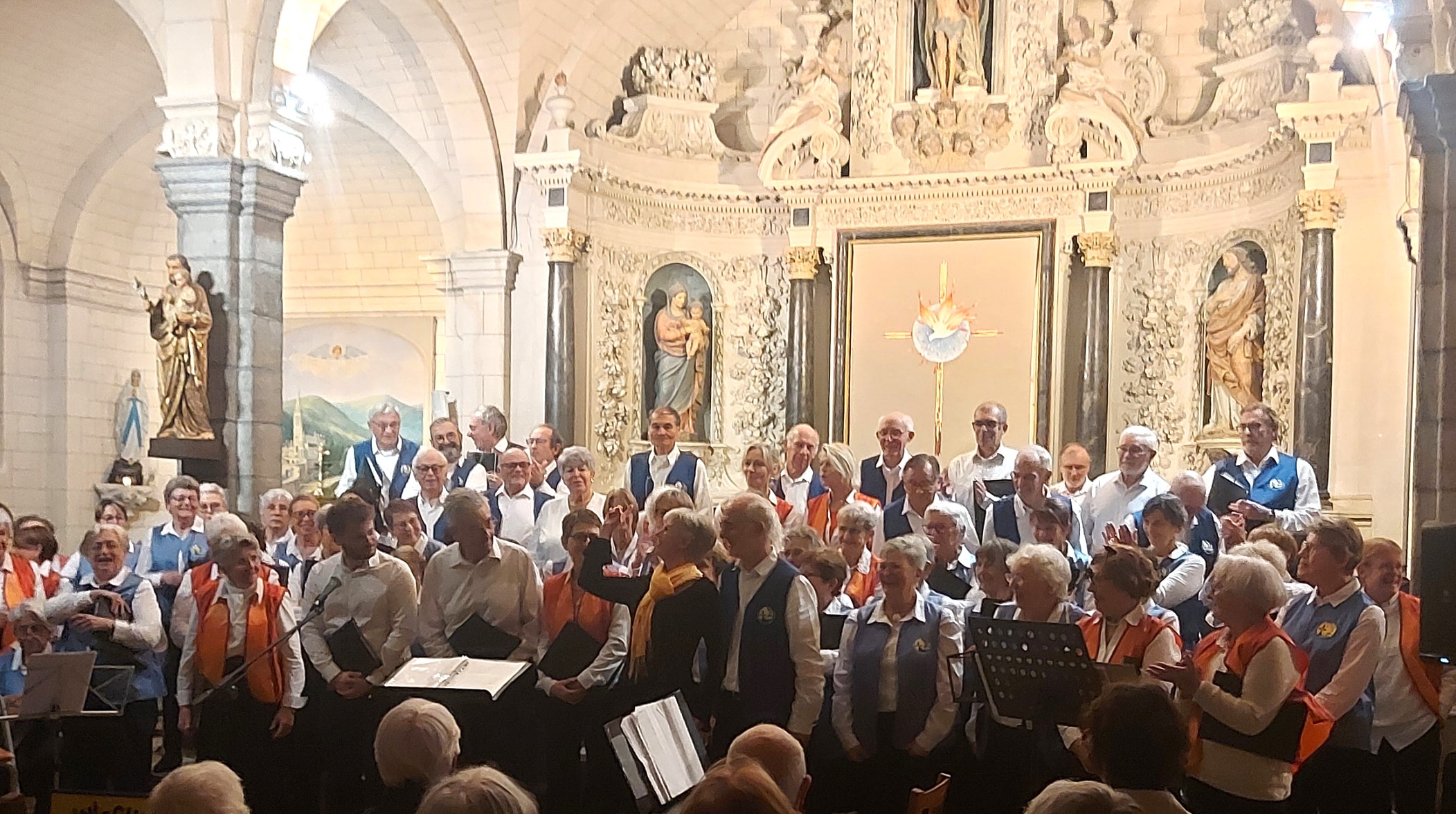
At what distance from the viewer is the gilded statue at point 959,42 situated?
11180mm

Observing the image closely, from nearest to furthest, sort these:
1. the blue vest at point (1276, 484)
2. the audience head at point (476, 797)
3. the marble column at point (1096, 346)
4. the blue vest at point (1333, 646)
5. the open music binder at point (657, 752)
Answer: the audience head at point (476, 797), the open music binder at point (657, 752), the blue vest at point (1333, 646), the blue vest at point (1276, 484), the marble column at point (1096, 346)

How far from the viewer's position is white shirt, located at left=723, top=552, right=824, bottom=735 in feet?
14.9

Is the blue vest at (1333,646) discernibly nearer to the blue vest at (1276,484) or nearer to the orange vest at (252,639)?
the blue vest at (1276,484)

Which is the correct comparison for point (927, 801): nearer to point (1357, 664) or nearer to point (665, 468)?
point (1357, 664)

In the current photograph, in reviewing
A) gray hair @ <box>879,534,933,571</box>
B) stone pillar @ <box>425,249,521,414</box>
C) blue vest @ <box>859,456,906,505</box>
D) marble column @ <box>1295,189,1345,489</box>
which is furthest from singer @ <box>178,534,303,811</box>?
marble column @ <box>1295,189,1345,489</box>

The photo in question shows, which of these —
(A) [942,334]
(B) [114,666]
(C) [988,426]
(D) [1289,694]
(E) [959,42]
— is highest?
(E) [959,42]

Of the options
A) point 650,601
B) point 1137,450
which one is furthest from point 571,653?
point 1137,450

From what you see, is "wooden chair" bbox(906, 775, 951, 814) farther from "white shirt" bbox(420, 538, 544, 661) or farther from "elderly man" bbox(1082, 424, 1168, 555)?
"elderly man" bbox(1082, 424, 1168, 555)

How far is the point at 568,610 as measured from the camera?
206 inches

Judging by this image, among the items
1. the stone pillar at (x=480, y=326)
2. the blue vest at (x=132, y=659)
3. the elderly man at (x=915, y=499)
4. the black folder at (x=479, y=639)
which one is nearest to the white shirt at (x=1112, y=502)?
the elderly man at (x=915, y=499)

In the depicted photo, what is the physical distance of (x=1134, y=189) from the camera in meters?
11.0

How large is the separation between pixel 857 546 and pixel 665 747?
2223 mm

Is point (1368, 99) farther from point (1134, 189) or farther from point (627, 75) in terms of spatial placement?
point (627, 75)

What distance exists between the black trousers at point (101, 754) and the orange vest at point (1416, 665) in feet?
17.0
